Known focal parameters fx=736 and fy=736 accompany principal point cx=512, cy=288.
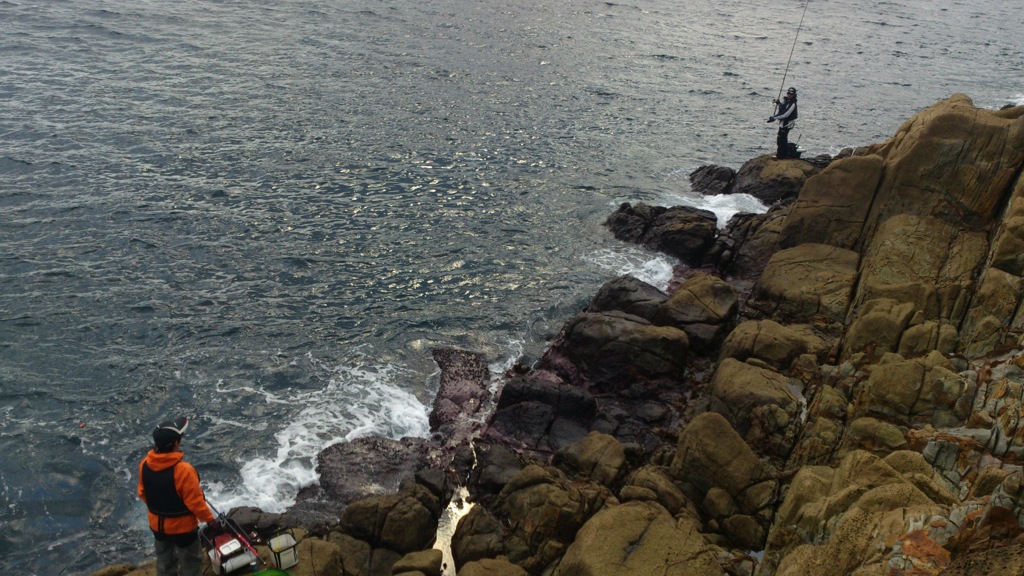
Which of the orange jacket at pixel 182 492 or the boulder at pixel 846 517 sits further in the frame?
the orange jacket at pixel 182 492

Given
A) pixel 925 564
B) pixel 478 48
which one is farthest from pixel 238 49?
pixel 925 564

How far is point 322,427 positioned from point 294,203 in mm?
13318

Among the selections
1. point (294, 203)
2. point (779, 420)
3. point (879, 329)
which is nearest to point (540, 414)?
point (779, 420)

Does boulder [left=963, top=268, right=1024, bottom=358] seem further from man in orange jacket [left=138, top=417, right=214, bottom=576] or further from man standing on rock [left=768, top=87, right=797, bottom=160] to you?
man standing on rock [left=768, top=87, right=797, bottom=160]

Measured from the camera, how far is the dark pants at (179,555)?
432 inches

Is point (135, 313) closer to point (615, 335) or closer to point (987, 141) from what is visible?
point (615, 335)

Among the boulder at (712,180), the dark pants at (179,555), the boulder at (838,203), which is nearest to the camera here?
the dark pants at (179,555)

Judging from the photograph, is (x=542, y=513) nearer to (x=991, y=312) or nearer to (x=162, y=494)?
(x=162, y=494)

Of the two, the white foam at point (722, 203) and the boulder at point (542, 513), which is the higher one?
the white foam at point (722, 203)

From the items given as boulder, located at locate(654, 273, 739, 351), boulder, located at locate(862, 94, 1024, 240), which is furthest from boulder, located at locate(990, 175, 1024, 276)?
boulder, located at locate(654, 273, 739, 351)

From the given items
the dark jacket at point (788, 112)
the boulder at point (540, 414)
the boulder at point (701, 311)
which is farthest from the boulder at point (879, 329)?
the dark jacket at point (788, 112)

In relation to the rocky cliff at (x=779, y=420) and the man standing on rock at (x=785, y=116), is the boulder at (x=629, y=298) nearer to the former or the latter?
the rocky cliff at (x=779, y=420)

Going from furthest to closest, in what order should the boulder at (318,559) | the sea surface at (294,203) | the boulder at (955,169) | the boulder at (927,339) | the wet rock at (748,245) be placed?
the wet rock at (748,245), the boulder at (955,169), the sea surface at (294,203), the boulder at (927,339), the boulder at (318,559)

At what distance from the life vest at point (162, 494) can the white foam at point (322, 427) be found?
5.80 meters
